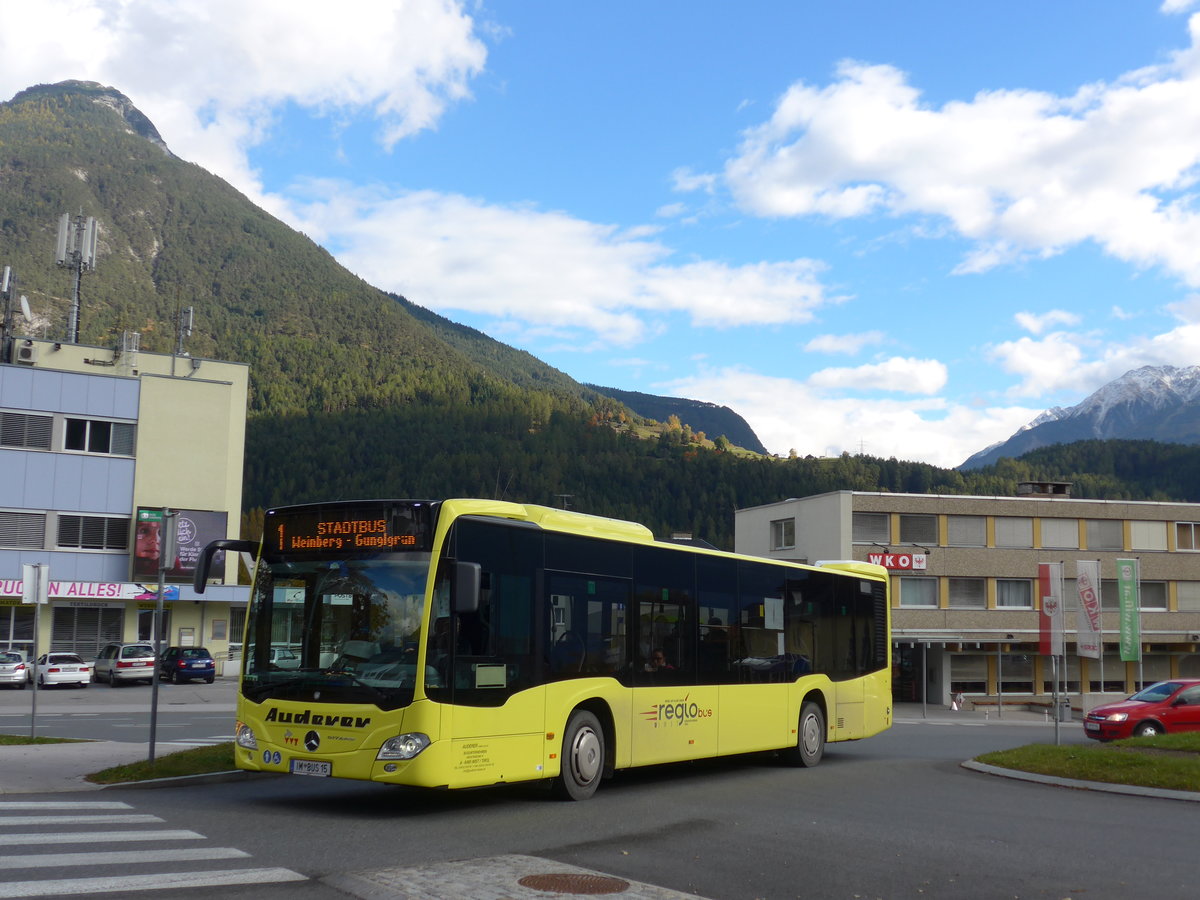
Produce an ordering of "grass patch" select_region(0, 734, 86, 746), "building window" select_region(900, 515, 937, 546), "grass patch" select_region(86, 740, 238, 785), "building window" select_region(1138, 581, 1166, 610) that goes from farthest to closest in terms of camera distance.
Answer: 1. "building window" select_region(1138, 581, 1166, 610)
2. "building window" select_region(900, 515, 937, 546)
3. "grass patch" select_region(0, 734, 86, 746)
4. "grass patch" select_region(86, 740, 238, 785)

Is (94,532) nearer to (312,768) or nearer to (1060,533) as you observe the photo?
(312,768)

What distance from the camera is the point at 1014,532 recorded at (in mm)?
58094

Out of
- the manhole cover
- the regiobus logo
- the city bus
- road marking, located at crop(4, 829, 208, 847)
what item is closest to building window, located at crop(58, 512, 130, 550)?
the city bus

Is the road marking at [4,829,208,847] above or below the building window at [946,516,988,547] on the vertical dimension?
below

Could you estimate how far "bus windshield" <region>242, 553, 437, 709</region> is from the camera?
36.4ft

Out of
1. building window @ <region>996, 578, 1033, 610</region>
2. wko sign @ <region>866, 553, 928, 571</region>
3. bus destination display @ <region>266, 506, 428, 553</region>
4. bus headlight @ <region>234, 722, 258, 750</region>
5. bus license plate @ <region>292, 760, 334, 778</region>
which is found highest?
wko sign @ <region>866, 553, 928, 571</region>

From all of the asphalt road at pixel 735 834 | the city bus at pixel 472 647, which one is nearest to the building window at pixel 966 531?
the asphalt road at pixel 735 834

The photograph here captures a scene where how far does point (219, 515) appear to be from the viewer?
2039 inches

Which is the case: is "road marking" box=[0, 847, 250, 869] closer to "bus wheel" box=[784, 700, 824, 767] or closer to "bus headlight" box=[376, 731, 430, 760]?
"bus headlight" box=[376, 731, 430, 760]

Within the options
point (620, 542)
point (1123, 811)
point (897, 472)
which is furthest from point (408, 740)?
point (897, 472)

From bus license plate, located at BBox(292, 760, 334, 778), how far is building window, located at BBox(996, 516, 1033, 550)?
51.3 metres

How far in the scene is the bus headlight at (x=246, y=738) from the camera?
38.4ft

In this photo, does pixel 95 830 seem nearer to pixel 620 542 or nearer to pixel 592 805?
pixel 592 805

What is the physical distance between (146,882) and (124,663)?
3881 centimetres
